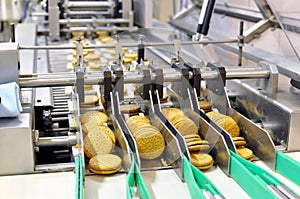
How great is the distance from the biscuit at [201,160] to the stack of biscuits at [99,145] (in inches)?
7.1

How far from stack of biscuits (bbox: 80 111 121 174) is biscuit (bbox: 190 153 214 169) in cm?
18

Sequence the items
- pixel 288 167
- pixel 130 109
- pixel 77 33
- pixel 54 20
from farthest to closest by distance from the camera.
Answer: pixel 77 33
pixel 54 20
pixel 130 109
pixel 288 167

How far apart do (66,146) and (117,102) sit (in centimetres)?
18

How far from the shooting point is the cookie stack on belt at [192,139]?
101 centimetres

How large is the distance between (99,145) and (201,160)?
25cm

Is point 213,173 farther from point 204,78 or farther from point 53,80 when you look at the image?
point 53,80

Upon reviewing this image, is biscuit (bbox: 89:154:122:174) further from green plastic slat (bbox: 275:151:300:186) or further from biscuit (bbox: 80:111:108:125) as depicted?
green plastic slat (bbox: 275:151:300:186)

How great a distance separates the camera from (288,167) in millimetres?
968

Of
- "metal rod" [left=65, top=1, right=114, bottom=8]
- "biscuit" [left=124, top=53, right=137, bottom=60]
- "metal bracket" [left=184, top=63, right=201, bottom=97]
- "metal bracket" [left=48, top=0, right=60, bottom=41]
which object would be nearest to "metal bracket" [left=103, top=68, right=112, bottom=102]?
"metal bracket" [left=184, top=63, right=201, bottom=97]

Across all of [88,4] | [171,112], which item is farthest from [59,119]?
[88,4]

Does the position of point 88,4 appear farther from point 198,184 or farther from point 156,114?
point 198,184

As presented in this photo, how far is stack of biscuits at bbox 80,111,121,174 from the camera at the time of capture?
0.98m

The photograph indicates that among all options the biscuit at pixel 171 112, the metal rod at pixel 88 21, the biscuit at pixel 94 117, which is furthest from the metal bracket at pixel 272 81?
the metal rod at pixel 88 21

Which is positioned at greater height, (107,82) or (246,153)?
(107,82)
